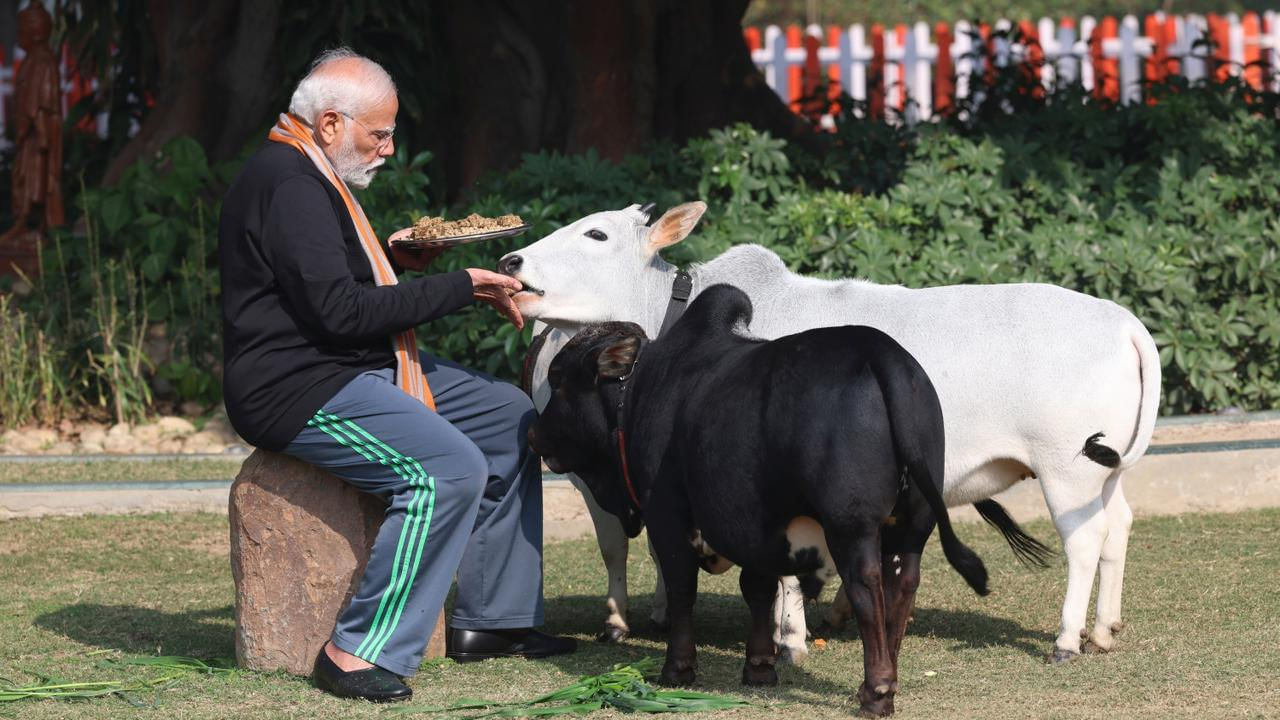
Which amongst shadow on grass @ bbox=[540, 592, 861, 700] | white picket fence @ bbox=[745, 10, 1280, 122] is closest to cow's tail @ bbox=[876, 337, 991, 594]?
shadow on grass @ bbox=[540, 592, 861, 700]

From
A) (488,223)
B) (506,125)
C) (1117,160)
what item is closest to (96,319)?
(506,125)

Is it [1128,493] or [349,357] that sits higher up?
[349,357]

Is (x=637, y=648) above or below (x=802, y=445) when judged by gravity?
below

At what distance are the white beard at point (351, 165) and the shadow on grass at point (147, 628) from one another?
68.9 inches

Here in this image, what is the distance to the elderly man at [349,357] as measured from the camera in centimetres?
511

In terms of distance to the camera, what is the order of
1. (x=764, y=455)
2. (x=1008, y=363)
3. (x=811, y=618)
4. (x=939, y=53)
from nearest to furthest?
(x=764, y=455) < (x=1008, y=363) < (x=811, y=618) < (x=939, y=53)

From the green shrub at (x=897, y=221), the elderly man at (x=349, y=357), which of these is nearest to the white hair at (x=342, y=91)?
the elderly man at (x=349, y=357)

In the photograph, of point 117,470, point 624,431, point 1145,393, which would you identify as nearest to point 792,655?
point 624,431

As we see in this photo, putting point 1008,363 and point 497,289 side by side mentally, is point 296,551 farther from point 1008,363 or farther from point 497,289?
point 1008,363

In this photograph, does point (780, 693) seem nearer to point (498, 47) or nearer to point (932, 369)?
point (932, 369)

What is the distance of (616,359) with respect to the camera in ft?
18.0

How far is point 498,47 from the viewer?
12344 millimetres

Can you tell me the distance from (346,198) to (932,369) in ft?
6.70

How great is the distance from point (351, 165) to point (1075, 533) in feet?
8.87
